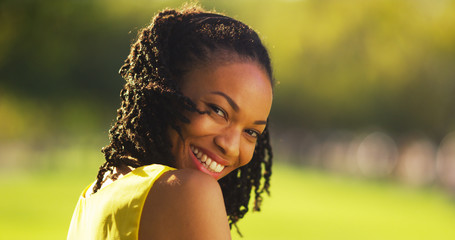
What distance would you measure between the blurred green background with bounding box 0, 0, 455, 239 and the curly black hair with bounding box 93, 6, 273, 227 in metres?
11.3

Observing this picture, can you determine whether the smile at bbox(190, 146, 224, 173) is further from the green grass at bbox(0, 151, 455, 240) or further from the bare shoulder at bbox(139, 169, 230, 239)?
the green grass at bbox(0, 151, 455, 240)

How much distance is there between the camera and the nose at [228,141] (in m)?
2.51

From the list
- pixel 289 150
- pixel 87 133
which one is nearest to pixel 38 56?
pixel 87 133

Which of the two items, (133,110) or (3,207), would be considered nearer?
(133,110)

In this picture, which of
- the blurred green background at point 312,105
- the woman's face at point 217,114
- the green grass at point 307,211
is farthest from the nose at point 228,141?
the blurred green background at point 312,105

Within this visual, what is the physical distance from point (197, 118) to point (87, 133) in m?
A: 52.5

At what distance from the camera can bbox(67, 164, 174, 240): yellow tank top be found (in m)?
2.12

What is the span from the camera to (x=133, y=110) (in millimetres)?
2596

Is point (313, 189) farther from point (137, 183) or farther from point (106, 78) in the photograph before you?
point (137, 183)

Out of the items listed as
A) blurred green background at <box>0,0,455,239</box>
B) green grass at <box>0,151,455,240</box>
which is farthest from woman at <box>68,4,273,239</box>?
blurred green background at <box>0,0,455,239</box>

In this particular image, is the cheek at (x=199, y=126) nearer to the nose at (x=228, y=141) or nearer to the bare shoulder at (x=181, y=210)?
the nose at (x=228, y=141)

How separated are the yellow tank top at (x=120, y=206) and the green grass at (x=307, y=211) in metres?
11.2

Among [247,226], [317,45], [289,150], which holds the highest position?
[317,45]

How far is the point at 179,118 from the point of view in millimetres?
2482
